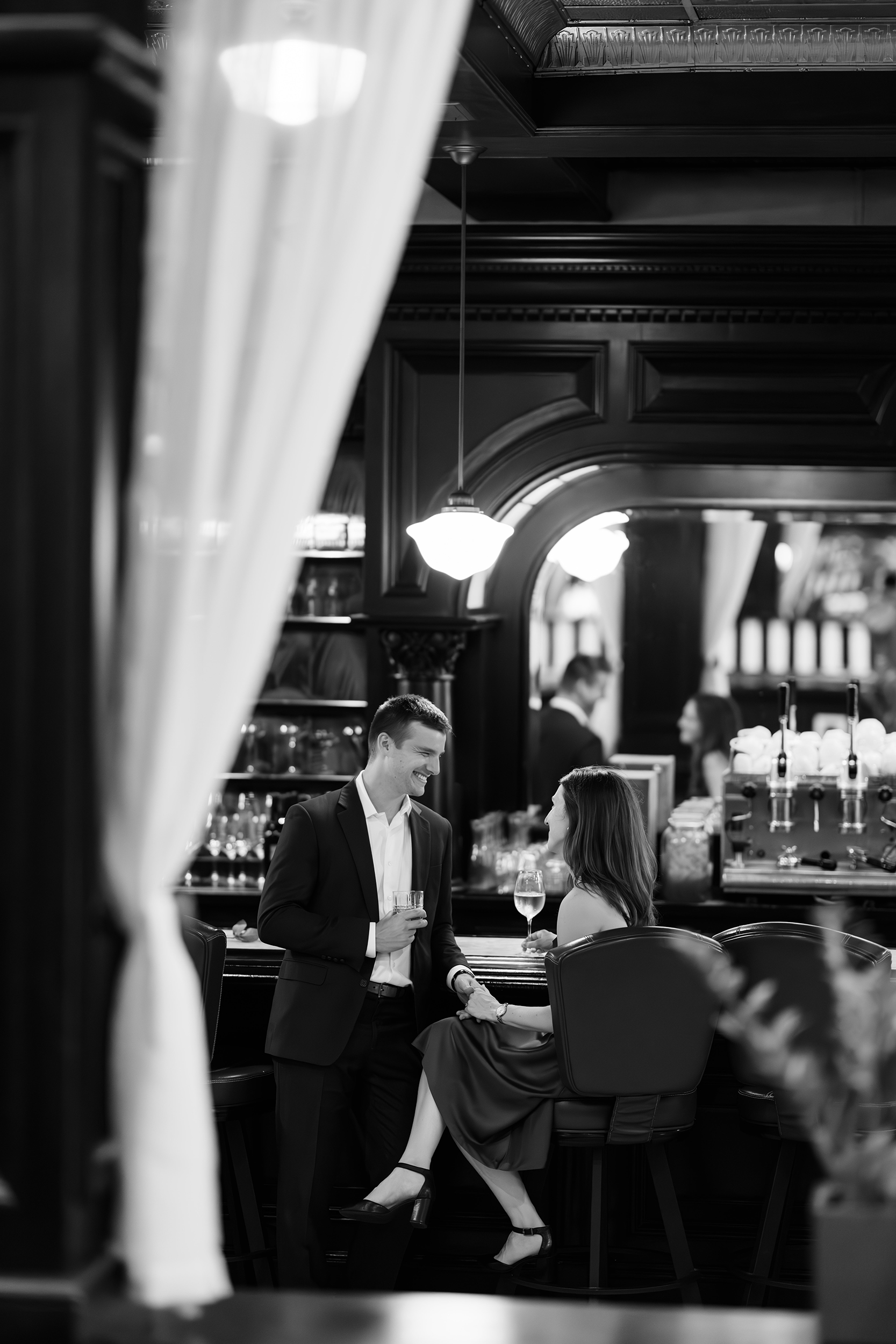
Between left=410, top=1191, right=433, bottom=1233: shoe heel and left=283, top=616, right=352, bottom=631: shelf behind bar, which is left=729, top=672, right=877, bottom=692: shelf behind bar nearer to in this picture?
left=283, top=616, right=352, bottom=631: shelf behind bar

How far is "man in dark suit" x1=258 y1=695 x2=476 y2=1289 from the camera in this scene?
405 centimetres

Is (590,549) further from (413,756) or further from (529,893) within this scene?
(413,756)

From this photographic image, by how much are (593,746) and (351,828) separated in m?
3.19

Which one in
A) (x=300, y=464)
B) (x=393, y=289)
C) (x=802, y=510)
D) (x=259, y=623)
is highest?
(x=393, y=289)

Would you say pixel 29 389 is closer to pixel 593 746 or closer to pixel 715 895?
pixel 715 895

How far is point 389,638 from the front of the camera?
631 centimetres

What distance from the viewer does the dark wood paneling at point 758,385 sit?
6195 millimetres

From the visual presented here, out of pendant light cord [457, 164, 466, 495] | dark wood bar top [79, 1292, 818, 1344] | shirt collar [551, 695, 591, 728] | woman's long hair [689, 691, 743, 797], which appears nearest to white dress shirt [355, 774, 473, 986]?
pendant light cord [457, 164, 466, 495]

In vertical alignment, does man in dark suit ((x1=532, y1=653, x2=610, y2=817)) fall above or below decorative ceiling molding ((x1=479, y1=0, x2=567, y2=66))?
below

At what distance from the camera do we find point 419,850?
4289mm

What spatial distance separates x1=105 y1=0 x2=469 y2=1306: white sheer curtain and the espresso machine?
4147 millimetres

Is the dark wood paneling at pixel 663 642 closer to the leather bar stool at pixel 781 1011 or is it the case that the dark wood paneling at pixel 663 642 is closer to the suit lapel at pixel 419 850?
the suit lapel at pixel 419 850

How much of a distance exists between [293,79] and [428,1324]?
5.50 feet

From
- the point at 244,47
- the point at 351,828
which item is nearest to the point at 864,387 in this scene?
the point at 351,828
